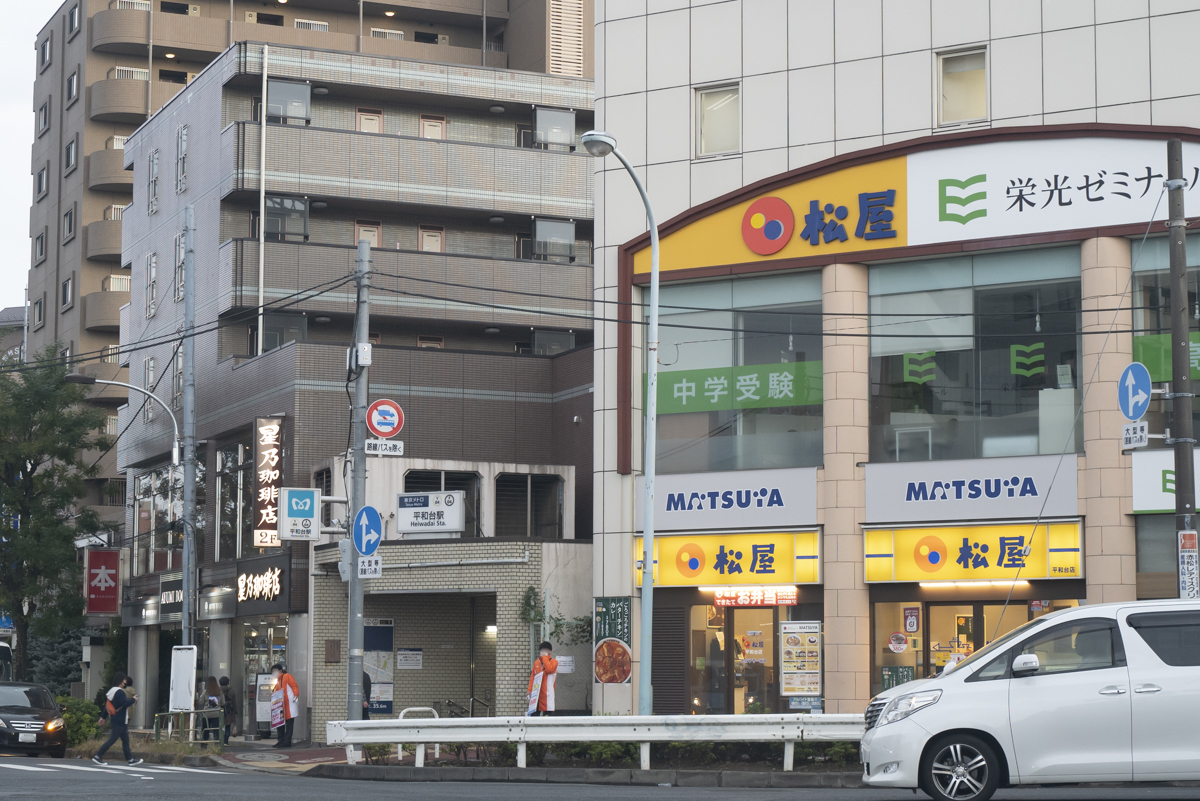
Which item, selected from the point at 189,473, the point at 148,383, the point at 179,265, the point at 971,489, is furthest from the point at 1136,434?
the point at 148,383

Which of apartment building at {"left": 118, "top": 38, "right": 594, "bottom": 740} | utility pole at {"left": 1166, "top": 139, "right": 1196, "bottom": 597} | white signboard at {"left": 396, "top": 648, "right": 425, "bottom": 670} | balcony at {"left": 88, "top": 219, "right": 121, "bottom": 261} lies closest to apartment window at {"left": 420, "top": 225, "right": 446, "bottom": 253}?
apartment building at {"left": 118, "top": 38, "right": 594, "bottom": 740}

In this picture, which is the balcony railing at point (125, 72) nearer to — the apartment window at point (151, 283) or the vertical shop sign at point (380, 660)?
the apartment window at point (151, 283)

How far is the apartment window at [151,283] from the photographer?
154 ft

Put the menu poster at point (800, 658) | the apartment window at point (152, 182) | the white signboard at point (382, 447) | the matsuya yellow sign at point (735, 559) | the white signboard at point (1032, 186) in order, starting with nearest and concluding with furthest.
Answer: the white signboard at point (1032, 186) → the white signboard at point (382, 447) → the menu poster at point (800, 658) → the matsuya yellow sign at point (735, 559) → the apartment window at point (152, 182)

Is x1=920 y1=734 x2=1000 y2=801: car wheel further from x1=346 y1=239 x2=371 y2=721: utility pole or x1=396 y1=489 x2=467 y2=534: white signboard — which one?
x1=396 y1=489 x2=467 y2=534: white signboard

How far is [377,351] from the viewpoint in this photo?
3622 centimetres

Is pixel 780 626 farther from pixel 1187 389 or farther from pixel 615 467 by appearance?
pixel 1187 389

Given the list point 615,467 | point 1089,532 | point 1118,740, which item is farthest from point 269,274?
point 1118,740

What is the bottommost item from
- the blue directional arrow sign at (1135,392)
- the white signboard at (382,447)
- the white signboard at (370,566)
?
the white signboard at (370,566)

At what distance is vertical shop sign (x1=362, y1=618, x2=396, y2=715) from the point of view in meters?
32.8

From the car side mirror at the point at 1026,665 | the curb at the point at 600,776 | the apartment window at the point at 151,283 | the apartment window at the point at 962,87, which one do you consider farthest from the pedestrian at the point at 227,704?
the car side mirror at the point at 1026,665

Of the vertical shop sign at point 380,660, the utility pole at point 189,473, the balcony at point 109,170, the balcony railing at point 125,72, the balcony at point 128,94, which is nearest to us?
the utility pole at point 189,473

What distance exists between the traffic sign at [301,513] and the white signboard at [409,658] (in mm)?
8116

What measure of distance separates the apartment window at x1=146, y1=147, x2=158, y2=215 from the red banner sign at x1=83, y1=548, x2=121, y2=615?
1123cm
